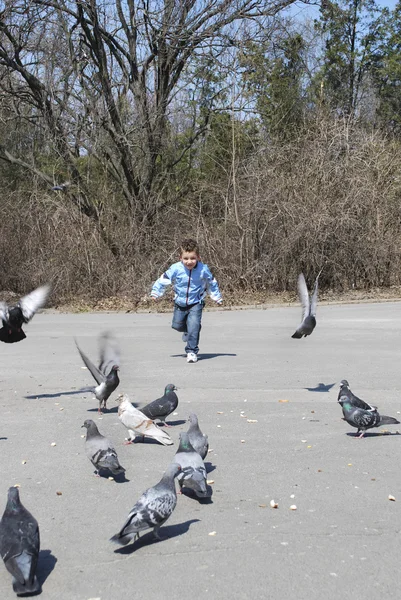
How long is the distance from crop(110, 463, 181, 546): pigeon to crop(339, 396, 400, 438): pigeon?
Result: 2.68 m

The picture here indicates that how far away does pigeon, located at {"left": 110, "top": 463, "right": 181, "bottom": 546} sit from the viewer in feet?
14.3

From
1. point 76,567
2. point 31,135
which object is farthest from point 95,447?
point 31,135

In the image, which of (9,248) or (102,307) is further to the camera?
(9,248)

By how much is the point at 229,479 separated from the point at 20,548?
7.20ft

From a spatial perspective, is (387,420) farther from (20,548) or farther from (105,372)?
(20,548)

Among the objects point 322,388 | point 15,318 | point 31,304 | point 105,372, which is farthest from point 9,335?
point 322,388

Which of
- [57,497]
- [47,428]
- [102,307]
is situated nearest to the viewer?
[57,497]

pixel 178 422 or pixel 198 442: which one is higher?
pixel 198 442

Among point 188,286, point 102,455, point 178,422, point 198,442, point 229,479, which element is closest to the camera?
point 102,455

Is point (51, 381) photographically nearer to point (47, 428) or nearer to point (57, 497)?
point (47, 428)

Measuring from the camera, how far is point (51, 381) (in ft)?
33.0

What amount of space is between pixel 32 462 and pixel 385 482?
2.71 meters

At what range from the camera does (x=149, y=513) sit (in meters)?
4.43

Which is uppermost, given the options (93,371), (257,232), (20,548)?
(257,232)
